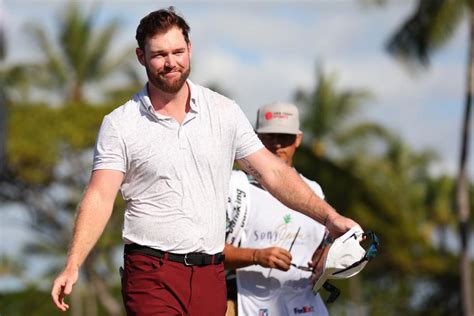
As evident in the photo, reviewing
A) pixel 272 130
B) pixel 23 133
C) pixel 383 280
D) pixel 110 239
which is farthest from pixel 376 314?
pixel 272 130

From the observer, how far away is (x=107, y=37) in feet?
157

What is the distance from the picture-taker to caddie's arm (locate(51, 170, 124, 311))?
569 centimetres

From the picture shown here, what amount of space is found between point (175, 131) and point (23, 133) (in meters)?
36.5

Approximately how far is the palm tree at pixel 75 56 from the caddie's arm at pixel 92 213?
39873 millimetres

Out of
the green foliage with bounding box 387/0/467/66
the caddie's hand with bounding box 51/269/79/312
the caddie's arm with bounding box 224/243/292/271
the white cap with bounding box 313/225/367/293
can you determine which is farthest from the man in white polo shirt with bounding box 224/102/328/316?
the green foliage with bounding box 387/0/467/66

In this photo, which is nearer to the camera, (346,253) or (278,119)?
(346,253)

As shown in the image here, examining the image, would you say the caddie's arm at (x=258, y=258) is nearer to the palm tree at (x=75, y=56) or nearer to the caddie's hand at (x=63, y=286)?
the caddie's hand at (x=63, y=286)

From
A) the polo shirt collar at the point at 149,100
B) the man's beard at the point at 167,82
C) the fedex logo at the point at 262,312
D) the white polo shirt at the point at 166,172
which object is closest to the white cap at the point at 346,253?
the white polo shirt at the point at 166,172

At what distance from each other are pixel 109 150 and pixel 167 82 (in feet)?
1.35

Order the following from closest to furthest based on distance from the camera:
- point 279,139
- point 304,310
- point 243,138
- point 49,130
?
1. point 243,138
2. point 304,310
3. point 279,139
4. point 49,130

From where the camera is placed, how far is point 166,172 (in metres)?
6.00

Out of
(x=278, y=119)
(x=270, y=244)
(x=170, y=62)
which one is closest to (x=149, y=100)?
(x=170, y=62)

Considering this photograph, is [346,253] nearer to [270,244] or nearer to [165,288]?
[165,288]

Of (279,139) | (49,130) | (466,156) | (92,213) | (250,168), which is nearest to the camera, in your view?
(92,213)
